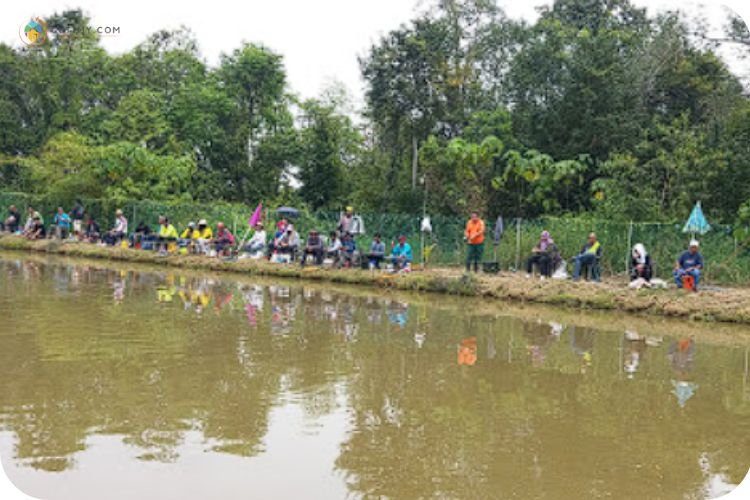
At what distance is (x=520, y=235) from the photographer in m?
19.1

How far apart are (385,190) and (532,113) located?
651 cm

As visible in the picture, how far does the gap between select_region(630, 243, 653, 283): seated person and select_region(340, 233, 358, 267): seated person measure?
6297mm

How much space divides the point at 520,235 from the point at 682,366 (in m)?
10.4

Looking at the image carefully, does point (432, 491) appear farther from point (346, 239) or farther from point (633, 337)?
point (346, 239)

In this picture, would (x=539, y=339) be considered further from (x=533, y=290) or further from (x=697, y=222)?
(x=697, y=222)

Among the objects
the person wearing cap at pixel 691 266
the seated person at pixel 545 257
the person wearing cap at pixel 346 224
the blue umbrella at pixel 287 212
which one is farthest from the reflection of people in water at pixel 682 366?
the blue umbrella at pixel 287 212

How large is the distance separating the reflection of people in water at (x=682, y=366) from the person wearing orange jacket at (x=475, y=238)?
6.32m

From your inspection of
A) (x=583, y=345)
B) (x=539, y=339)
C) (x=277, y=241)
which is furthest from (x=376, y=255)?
(x=583, y=345)

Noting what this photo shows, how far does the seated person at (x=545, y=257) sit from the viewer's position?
661 inches

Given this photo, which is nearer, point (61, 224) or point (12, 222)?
point (61, 224)

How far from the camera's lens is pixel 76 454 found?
5066mm

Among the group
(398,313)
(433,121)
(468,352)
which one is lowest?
(468,352)

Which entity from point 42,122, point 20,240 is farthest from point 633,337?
point 42,122

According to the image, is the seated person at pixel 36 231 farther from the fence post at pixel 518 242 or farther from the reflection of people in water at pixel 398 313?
the reflection of people in water at pixel 398 313
